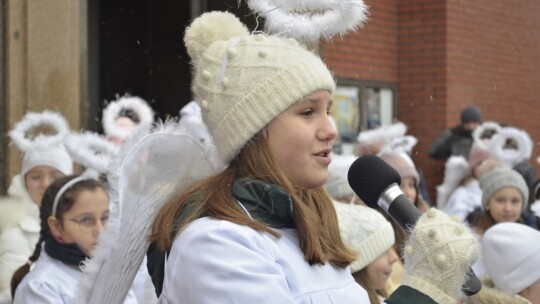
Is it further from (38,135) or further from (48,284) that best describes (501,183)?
(48,284)

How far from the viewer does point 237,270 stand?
7.43 ft

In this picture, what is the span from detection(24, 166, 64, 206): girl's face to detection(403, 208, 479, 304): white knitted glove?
422 cm

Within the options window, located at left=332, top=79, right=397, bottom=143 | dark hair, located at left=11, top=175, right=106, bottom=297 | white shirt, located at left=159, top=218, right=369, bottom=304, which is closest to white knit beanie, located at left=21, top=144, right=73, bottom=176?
dark hair, located at left=11, top=175, right=106, bottom=297

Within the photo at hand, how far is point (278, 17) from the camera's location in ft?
9.42

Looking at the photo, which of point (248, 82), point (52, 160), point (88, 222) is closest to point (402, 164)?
point (52, 160)

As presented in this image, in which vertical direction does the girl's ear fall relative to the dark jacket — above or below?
below

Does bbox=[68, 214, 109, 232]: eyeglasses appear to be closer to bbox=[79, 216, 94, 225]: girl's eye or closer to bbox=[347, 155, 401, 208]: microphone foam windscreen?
bbox=[79, 216, 94, 225]: girl's eye

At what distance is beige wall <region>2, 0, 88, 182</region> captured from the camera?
6.73 metres

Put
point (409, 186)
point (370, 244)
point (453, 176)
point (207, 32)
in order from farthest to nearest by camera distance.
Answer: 1. point (453, 176)
2. point (409, 186)
3. point (370, 244)
4. point (207, 32)

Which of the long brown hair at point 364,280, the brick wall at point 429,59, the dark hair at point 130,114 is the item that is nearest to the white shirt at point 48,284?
the long brown hair at point 364,280

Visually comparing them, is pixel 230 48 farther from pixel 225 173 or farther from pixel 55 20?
pixel 55 20

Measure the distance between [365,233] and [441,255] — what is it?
2180mm

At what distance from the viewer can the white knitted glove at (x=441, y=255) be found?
7.49 ft

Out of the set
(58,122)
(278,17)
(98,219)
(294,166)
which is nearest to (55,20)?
(58,122)
